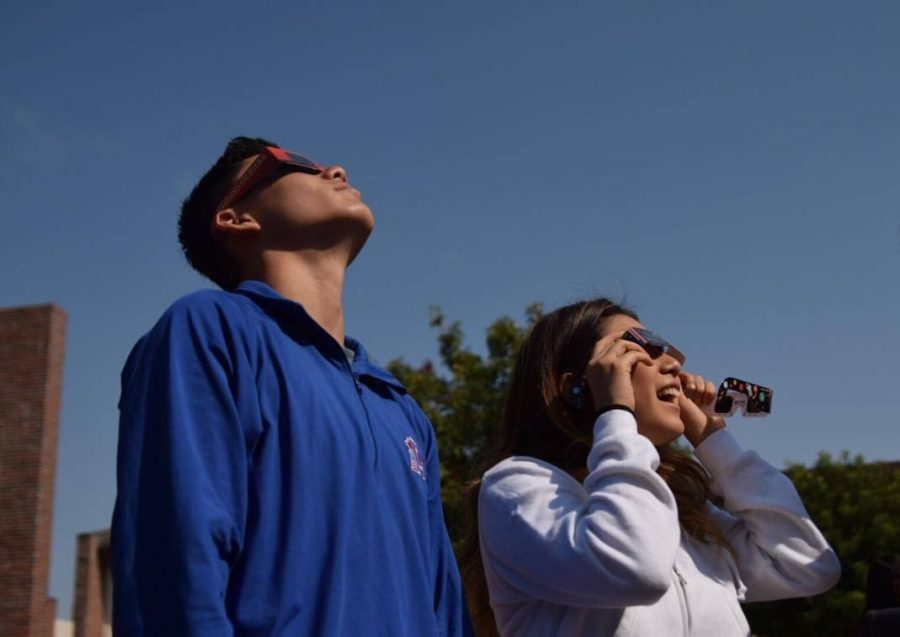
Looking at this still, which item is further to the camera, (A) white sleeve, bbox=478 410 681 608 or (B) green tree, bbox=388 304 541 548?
(B) green tree, bbox=388 304 541 548

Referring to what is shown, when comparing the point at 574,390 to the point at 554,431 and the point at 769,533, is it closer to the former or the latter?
the point at 554,431

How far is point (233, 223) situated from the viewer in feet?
9.78

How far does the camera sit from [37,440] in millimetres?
21578

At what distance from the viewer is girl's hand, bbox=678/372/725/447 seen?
12.3ft

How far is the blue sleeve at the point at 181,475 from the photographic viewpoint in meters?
1.91

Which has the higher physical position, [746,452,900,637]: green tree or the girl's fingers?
[746,452,900,637]: green tree

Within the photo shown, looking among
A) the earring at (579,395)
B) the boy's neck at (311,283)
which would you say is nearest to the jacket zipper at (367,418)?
the boy's neck at (311,283)

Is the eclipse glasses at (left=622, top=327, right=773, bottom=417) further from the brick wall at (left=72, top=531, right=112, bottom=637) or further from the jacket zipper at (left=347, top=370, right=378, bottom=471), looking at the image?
the brick wall at (left=72, top=531, right=112, bottom=637)

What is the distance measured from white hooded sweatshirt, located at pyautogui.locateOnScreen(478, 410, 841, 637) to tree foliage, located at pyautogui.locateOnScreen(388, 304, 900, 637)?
13570mm

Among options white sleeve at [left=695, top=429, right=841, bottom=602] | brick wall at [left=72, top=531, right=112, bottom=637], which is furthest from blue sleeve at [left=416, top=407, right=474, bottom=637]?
brick wall at [left=72, top=531, right=112, bottom=637]

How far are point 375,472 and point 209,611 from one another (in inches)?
27.0

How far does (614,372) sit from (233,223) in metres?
1.23

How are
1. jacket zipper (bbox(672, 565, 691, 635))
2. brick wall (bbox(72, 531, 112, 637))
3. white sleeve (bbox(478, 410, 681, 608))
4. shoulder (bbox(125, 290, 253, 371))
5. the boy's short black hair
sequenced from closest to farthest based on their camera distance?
1. shoulder (bbox(125, 290, 253, 371))
2. white sleeve (bbox(478, 410, 681, 608))
3. jacket zipper (bbox(672, 565, 691, 635))
4. the boy's short black hair
5. brick wall (bbox(72, 531, 112, 637))

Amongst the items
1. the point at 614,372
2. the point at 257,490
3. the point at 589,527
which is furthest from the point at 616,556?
the point at 257,490
